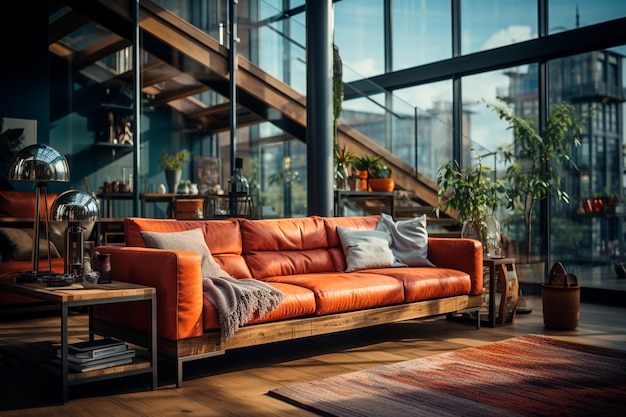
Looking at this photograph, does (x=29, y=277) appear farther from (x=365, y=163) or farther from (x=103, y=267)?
(x=365, y=163)

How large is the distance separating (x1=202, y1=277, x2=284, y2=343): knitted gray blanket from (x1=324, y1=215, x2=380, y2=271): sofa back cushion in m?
1.26

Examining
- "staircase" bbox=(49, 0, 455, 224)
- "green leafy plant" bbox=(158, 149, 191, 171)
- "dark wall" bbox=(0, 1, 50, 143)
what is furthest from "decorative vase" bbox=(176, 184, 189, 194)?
"dark wall" bbox=(0, 1, 50, 143)

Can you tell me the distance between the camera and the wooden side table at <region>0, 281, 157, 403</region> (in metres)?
3.00

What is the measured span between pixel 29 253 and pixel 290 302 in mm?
2891

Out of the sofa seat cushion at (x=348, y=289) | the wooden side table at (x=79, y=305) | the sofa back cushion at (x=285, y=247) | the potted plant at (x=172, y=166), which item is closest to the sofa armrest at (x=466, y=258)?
the sofa seat cushion at (x=348, y=289)

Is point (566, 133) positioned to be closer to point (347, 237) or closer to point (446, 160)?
point (446, 160)

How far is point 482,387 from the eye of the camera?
3197mm

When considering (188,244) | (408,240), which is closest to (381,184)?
(408,240)

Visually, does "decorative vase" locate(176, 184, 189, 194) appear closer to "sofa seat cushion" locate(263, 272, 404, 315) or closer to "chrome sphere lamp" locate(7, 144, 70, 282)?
"sofa seat cushion" locate(263, 272, 404, 315)

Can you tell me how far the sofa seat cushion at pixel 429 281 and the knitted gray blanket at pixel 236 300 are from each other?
113cm

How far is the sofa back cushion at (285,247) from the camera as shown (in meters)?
4.45

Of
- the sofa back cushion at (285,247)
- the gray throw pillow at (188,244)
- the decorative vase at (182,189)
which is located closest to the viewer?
the gray throw pillow at (188,244)

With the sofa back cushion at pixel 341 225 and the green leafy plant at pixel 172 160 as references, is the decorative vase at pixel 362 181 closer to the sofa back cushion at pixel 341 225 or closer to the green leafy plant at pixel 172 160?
the sofa back cushion at pixel 341 225

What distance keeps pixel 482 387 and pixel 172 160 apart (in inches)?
→ 219
